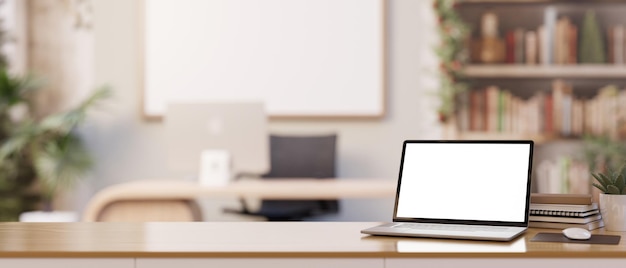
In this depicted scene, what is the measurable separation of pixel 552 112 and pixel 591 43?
530 mm

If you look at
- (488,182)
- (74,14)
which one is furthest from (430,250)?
(74,14)

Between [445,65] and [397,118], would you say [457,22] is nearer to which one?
[445,65]

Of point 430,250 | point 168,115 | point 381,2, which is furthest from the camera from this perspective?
point 381,2

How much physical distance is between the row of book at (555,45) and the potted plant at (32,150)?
9.28 ft

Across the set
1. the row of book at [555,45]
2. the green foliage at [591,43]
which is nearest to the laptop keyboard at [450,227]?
the row of book at [555,45]

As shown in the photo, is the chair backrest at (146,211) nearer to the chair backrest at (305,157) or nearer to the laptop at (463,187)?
the chair backrest at (305,157)

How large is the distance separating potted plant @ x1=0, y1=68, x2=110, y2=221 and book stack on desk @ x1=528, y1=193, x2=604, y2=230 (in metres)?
3.85

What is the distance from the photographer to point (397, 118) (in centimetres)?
568

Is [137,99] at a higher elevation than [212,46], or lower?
lower

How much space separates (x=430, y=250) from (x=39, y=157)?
14.2 ft

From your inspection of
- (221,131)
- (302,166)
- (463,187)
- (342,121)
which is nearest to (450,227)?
(463,187)

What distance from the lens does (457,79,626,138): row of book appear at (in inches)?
208

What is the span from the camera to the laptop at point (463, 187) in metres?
1.98

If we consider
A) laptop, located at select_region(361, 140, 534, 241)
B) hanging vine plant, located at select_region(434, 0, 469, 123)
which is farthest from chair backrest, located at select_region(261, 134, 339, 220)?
laptop, located at select_region(361, 140, 534, 241)
